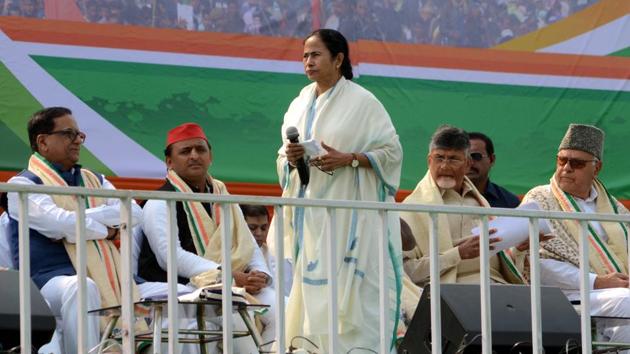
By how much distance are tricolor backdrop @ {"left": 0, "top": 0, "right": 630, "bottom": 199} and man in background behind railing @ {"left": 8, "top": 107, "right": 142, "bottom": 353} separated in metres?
0.91

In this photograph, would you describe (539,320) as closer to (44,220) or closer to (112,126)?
(44,220)

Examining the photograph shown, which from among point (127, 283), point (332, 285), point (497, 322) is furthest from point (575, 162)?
point (127, 283)

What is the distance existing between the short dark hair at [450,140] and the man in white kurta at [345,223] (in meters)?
0.63

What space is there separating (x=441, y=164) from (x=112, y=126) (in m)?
1.80

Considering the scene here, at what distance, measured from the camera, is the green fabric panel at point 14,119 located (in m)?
8.38

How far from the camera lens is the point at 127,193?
5547 millimetres

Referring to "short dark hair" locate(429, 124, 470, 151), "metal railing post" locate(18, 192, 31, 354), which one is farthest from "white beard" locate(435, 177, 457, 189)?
"metal railing post" locate(18, 192, 31, 354)

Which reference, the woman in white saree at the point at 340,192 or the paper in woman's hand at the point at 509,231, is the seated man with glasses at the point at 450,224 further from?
the woman in white saree at the point at 340,192

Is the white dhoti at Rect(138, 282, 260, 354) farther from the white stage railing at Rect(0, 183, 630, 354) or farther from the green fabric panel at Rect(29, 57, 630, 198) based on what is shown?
the green fabric panel at Rect(29, 57, 630, 198)

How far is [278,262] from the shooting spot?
5754 millimetres

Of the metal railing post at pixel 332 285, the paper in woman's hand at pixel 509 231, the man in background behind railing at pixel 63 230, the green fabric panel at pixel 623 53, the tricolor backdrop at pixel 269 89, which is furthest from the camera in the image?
the green fabric panel at pixel 623 53

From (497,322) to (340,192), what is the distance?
4.43 feet

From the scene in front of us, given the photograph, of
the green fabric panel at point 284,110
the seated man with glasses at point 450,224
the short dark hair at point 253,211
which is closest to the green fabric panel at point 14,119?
the green fabric panel at point 284,110

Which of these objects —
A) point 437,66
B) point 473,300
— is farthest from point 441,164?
point 473,300
